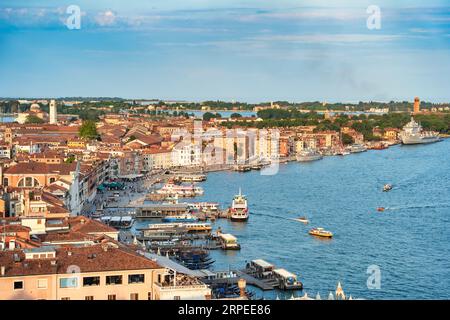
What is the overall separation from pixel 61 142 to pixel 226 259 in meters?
9.87

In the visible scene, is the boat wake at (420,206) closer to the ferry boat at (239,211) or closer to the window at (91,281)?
the ferry boat at (239,211)

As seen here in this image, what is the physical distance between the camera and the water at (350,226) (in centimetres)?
591

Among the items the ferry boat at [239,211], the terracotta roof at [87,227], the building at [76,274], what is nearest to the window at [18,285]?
the building at [76,274]

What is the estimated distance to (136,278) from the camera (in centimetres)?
339

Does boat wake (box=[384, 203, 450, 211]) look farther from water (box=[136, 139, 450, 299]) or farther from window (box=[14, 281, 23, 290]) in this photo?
window (box=[14, 281, 23, 290])

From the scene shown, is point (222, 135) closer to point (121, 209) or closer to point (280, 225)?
point (121, 209)

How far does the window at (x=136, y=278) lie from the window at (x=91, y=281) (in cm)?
16

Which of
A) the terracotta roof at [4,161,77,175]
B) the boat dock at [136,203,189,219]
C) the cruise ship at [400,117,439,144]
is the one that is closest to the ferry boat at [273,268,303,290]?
the terracotta roof at [4,161,77,175]

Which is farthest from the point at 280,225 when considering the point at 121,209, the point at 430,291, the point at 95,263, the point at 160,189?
the point at 95,263

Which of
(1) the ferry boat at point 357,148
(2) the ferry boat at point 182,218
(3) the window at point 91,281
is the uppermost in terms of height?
(3) the window at point 91,281

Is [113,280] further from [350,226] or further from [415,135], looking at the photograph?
[415,135]

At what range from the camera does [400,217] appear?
9.34m

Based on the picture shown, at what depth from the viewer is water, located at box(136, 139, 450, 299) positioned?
5.91 meters

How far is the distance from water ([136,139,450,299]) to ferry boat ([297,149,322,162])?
8.57 ft
